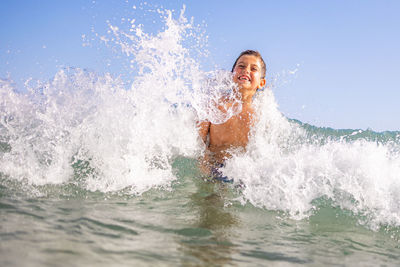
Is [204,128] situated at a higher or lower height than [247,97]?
lower

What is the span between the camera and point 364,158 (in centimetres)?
383

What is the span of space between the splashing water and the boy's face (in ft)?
0.78

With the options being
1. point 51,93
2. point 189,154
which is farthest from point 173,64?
point 51,93

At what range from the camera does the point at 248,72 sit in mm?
4980

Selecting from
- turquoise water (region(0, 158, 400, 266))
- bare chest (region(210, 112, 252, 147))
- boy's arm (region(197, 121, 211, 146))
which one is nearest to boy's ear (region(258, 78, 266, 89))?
bare chest (region(210, 112, 252, 147))

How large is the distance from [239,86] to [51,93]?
2635 millimetres

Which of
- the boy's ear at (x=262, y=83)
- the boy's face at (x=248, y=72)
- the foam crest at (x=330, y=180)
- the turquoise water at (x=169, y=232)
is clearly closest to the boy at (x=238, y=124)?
the boy's face at (x=248, y=72)

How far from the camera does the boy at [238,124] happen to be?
190 inches

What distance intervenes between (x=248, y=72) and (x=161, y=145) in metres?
1.81

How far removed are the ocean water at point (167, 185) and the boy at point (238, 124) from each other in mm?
152

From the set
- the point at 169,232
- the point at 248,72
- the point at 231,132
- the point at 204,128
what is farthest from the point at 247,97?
the point at 169,232

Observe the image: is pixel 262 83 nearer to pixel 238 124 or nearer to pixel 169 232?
pixel 238 124

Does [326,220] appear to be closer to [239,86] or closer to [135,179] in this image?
[135,179]

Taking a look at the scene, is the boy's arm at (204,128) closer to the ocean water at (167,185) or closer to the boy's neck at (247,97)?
the ocean water at (167,185)
